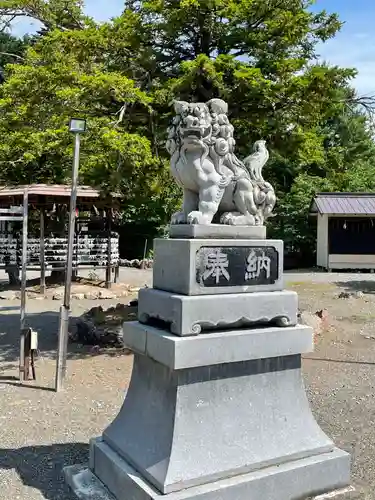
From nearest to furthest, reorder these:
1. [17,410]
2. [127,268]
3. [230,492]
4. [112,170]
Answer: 1. [230,492]
2. [17,410]
3. [112,170]
4. [127,268]

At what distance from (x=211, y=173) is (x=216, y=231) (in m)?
0.53

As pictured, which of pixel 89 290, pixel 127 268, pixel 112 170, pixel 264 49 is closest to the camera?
pixel 112 170

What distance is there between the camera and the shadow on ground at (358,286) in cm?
1595

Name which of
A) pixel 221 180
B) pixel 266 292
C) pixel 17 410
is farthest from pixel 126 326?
pixel 17 410

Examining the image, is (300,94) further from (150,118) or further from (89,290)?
(89,290)

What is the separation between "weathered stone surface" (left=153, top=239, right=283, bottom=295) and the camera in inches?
154

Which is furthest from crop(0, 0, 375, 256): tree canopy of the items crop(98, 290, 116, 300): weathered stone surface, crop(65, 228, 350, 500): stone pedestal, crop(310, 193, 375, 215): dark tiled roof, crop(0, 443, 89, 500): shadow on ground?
crop(310, 193, 375, 215): dark tiled roof

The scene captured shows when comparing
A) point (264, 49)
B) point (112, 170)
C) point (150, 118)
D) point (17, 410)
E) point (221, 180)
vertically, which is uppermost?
point (264, 49)

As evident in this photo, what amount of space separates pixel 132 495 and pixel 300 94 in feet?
20.7

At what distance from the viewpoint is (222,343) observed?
386cm

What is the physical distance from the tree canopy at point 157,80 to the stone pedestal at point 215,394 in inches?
138

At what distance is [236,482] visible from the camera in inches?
149

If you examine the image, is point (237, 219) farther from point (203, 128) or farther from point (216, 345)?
point (216, 345)

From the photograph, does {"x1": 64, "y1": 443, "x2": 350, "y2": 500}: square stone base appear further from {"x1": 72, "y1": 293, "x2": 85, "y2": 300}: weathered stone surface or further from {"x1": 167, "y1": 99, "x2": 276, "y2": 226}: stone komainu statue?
{"x1": 72, "y1": 293, "x2": 85, "y2": 300}: weathered stone surface
